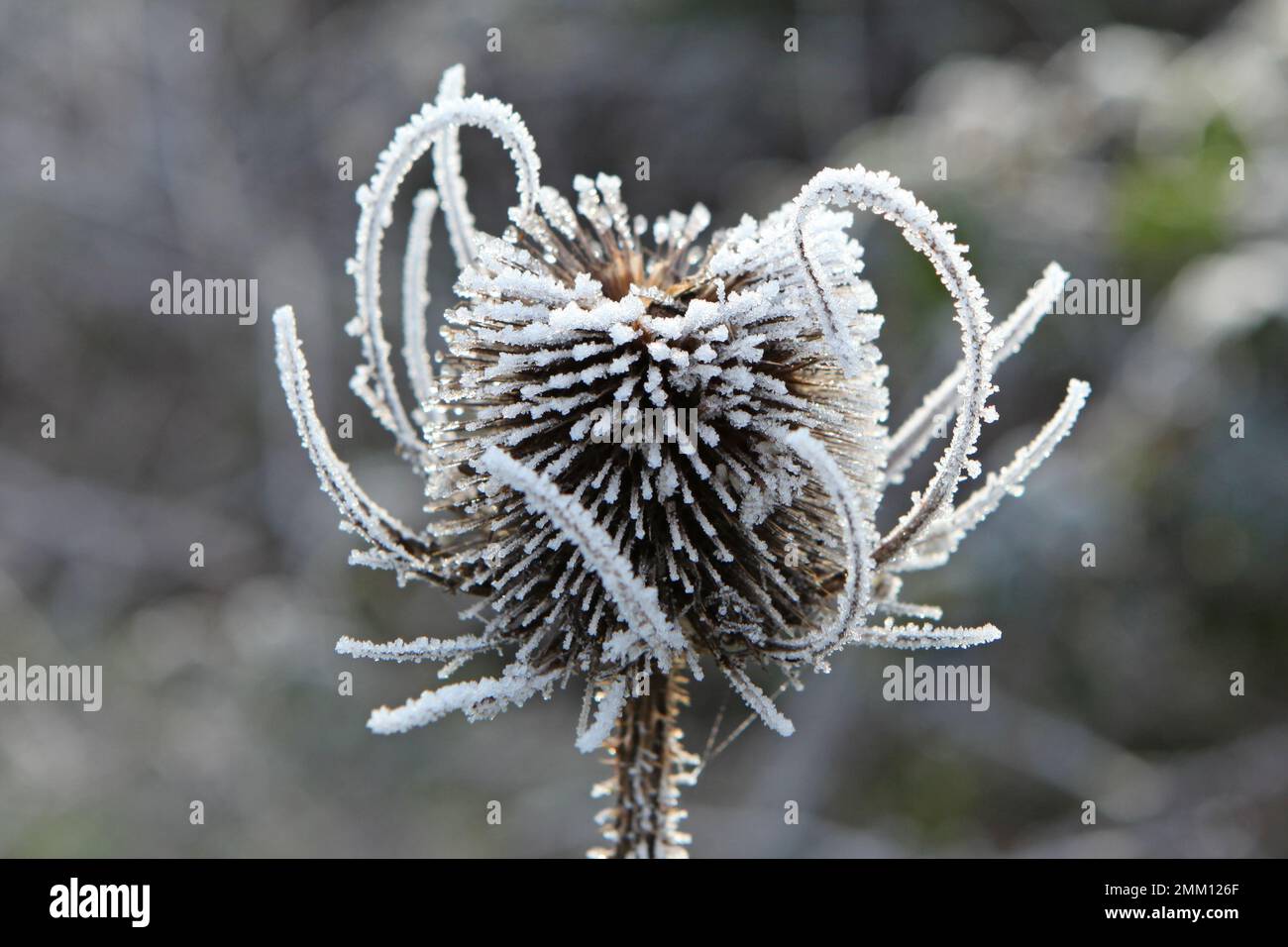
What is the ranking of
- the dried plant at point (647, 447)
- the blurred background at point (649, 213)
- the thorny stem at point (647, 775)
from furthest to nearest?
1. the blurred background at point (649, 213)
2. the thorny stem at point (647, 775)
3. the dried plant at point (647, 447)

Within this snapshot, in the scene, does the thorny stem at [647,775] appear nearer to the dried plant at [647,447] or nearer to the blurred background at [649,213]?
the dried plant at [647,447]

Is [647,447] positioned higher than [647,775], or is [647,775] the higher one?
[647,447]

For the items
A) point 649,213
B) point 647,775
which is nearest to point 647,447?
point 647,775

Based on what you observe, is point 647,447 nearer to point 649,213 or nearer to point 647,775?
point 647,775

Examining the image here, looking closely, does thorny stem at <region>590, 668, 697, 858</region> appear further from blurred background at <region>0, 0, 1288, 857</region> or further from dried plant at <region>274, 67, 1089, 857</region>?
blurred background at <region>0, 0, 1288, 857</region>

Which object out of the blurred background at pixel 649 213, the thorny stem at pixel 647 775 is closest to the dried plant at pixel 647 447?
the thorny stem at pixel 647 775

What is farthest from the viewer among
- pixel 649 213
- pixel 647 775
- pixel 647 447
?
A: pixel 649 213
